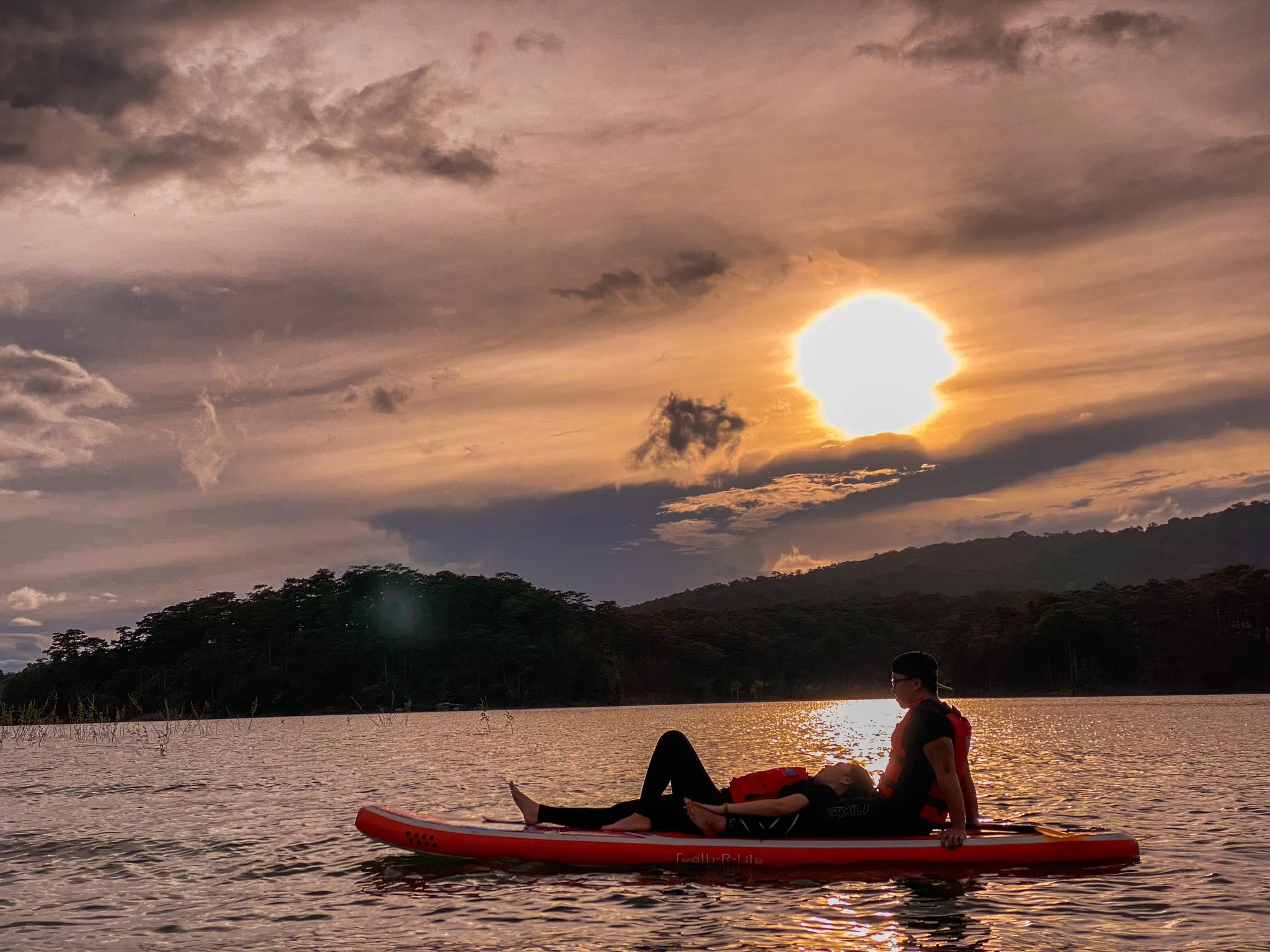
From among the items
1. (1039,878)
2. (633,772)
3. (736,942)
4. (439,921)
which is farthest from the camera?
(633,772)

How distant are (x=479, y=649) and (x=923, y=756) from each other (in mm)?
143335

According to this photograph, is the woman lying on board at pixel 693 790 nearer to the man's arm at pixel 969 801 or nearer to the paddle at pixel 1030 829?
the man's arm at pixel 969 801

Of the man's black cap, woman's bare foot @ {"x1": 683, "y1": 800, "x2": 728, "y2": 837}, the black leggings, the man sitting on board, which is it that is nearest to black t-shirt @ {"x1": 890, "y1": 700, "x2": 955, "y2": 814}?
the man sitting on board

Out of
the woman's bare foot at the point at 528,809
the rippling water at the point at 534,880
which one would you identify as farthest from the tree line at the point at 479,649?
the woman's bare foot at the point at 528,809

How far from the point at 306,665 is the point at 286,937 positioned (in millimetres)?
146561

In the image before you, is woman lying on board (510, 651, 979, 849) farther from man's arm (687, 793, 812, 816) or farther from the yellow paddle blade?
the yellow paddle blade

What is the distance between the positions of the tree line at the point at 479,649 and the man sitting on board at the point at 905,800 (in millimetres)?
125038

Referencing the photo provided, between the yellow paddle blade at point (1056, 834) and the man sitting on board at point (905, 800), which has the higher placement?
the man sitting on board at point (905, 800)

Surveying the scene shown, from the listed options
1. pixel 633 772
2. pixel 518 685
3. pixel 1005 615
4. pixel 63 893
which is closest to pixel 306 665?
pixel 518 685

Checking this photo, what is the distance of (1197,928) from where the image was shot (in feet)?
34.6

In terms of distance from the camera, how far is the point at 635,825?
46.5 ft

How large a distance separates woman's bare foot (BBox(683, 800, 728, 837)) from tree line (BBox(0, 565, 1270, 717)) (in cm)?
12492

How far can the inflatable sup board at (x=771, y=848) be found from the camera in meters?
13.3

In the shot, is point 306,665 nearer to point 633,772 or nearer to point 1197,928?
point 633,772
